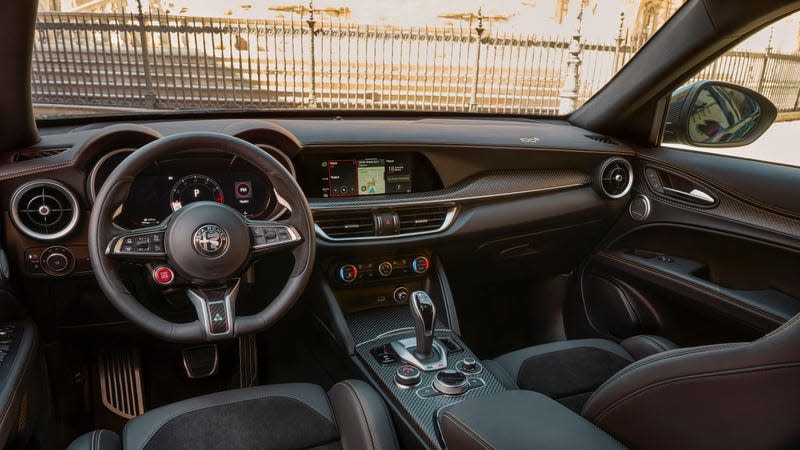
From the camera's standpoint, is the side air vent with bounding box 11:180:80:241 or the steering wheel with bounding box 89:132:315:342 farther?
the side air vent with bounding box 11:180:80:241

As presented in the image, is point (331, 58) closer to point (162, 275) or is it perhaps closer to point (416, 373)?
point (416, 373)

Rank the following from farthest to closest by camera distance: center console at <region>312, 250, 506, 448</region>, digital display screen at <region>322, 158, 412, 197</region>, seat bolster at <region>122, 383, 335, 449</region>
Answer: digital display screen at <region>322, 158, 412, 197</region> < center console at <region>312, 250, 506, 448</region> < seat bolster at <region>122, 383, 335, 449</region>

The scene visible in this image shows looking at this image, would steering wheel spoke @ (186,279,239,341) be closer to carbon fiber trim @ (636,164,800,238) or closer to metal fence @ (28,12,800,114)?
carbon fiber trim @ (636,164,800,238)

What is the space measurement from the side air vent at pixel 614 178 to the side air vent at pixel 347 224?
1056 mm

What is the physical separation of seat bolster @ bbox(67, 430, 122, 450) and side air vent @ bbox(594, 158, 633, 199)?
2.02 m

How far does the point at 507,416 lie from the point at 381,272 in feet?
3.83

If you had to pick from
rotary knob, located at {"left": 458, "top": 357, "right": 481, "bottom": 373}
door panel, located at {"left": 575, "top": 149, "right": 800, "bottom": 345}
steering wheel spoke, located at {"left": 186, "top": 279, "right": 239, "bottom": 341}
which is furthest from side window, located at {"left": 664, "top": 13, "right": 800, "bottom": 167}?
steering wheel spoke, located at {"left": 186, "top": 279, "right": 239, "bottom": 341}

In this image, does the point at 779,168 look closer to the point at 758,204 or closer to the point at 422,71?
the point at 758,204

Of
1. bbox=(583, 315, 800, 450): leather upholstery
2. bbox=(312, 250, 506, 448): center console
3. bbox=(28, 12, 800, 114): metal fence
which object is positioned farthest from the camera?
bbox=(28, 12, 800, 114): metal fence

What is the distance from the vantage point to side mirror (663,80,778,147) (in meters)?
2.45

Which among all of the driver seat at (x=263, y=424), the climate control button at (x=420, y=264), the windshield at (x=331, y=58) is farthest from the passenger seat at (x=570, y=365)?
the windshield at (x=331, y=58)

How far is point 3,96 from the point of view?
1675 mm

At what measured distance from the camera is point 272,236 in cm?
161

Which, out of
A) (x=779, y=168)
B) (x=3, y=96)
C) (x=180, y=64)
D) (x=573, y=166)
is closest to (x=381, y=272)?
(x=573, y=166)
